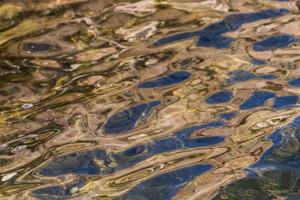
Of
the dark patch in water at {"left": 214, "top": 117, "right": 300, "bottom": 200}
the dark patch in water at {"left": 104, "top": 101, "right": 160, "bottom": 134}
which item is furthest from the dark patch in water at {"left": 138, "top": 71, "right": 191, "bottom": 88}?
the dark patch in water at {"left": 214, "top": 117, "right": 300, "bottom": 200}

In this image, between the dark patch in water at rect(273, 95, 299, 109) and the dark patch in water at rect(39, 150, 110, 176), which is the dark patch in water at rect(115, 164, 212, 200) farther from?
the dark patch in water at rect(273, 95, 299, 109)

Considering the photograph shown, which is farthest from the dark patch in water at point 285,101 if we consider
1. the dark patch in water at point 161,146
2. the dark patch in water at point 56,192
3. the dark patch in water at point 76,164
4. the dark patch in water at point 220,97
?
the dark patch in water at point 56,192

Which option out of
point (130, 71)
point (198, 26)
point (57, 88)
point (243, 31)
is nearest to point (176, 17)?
point (198, 26)

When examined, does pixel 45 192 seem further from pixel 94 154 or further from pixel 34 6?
pixel 34 6

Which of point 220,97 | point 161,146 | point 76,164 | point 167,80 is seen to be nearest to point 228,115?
point 220,97

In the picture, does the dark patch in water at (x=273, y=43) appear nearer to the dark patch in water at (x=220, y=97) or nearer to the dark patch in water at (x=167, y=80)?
the dark patch in water at (x=167, y=80)

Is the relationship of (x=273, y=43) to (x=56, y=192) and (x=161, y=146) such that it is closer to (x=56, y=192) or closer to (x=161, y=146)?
(x=161, y=146)
